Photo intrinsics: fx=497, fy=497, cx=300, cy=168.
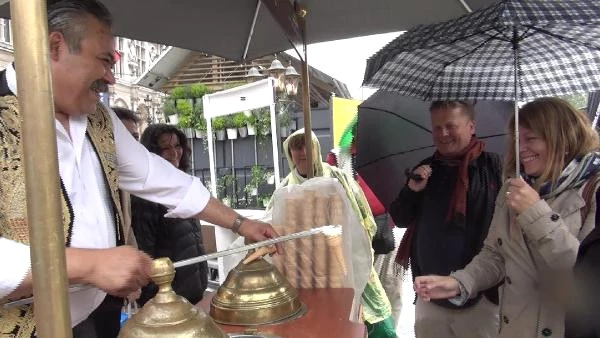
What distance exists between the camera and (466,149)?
2305mm

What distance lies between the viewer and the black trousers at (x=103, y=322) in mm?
1326

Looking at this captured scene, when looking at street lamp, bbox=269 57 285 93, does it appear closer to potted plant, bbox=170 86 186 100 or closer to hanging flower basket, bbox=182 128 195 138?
potted plant, bbox=170 86 186 100

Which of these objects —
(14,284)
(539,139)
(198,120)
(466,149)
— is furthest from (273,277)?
(198,120)

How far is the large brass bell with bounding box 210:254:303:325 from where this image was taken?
125 centimetres

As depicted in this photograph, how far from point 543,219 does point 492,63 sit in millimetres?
1228

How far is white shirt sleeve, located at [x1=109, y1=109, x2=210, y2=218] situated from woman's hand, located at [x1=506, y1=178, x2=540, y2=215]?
3.31ft

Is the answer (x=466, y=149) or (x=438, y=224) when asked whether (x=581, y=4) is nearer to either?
(x=466, y=149)

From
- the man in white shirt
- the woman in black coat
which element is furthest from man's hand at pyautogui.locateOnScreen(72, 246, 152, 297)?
the woman in black coat

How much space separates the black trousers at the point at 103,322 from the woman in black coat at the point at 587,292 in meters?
1.22

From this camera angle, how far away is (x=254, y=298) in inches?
49.6

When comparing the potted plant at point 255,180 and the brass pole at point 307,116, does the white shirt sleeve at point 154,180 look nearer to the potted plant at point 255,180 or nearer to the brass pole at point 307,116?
the brass pole at point 307,116

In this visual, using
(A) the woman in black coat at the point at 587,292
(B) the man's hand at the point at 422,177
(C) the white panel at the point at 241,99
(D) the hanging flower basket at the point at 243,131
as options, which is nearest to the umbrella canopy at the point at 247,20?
(B) the man's hand at the point at 422,177

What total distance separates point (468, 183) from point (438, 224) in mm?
231

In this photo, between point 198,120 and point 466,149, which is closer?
point 466,149
